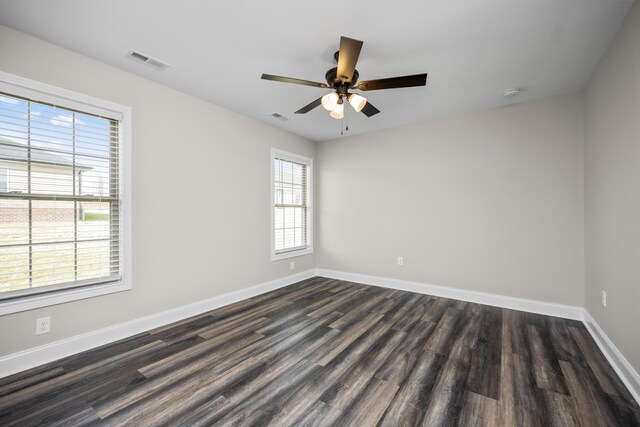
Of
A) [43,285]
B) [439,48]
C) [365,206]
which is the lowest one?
[43,285]

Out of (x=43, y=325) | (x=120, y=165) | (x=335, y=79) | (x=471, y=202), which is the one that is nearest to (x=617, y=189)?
(x=471, y=202)

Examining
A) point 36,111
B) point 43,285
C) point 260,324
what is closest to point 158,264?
point 43,285

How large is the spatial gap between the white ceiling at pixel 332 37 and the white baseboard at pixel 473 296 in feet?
8.45

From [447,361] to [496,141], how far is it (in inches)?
115

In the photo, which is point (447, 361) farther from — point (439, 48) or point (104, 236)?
point (104, 236)

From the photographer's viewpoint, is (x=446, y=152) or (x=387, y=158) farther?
(x=387, y=158)

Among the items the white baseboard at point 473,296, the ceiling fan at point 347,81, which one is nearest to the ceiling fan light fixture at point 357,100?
the ceiling fan at point 347,81

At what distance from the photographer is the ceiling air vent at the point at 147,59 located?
2.42 metres

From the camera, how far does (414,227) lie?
14.2 ft

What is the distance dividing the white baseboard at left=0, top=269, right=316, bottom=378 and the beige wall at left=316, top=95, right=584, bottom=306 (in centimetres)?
240

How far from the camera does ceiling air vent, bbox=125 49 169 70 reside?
7.94 ft

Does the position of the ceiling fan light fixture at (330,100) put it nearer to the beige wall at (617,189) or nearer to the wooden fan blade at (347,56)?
the wooden fan blade at (347,56)

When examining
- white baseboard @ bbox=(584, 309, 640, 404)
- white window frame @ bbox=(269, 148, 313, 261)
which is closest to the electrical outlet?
white window frame @ bbox=(269, 148, 313, 261)

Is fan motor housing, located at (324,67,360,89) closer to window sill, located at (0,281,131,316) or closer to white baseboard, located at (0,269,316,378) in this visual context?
window sill, located at (0,281,131,316)
